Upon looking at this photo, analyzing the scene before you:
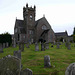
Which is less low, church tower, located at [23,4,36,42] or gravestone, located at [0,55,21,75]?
church tower, located at [23,4,36,42]

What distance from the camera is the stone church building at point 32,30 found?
41312 mm

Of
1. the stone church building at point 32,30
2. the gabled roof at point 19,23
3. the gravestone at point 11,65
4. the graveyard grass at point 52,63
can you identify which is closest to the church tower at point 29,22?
the stone church building at point 32,30

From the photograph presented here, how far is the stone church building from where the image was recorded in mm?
41312

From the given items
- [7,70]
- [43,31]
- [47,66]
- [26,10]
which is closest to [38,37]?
[43,31]

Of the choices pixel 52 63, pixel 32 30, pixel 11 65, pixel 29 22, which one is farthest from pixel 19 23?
pixel 11 65

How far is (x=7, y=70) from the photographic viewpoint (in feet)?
14.9

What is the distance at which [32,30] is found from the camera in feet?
143

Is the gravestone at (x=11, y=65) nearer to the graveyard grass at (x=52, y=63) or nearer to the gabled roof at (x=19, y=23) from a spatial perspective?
the graveyard grass at (x=52, y=63)

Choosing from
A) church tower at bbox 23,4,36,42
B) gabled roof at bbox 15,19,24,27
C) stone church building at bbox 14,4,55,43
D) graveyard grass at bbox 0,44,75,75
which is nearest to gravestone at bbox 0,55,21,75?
graveyard grass at bbox 0,44,75,75

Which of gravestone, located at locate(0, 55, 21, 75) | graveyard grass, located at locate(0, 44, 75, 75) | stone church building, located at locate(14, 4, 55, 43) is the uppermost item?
stone church building, located at locate(14, 4, 55, 43)

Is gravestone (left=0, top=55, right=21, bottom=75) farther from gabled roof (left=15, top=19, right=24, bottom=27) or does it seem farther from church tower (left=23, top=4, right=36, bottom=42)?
gabled roof (left=15, top=19, right=24, bottom=27)

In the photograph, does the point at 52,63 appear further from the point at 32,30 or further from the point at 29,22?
the point at 29,22

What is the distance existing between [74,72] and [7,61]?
3102 mm

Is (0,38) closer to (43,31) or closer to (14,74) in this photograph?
(43,31)
